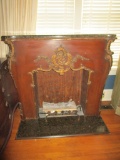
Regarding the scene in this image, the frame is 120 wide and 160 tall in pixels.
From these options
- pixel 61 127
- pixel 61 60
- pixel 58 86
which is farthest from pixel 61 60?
pixel 61 127

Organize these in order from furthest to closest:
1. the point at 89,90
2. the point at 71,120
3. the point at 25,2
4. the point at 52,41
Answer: the point at 71,120, the point at 89,90, the point at 25,2, the point at 52,41

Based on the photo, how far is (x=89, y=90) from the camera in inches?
74.9

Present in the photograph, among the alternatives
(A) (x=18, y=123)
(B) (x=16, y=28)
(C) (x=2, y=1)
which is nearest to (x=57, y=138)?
(A) (x=18, y=123)

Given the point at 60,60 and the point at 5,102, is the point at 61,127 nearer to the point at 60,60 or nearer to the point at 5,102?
the point at 5,102

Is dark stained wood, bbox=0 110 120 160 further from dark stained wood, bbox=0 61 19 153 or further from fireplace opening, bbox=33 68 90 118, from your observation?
fireplace opening, bbox=33 68 90 118

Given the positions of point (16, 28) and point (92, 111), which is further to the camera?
point (92, 111)

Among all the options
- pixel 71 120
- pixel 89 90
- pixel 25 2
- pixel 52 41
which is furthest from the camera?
pixel 71 120

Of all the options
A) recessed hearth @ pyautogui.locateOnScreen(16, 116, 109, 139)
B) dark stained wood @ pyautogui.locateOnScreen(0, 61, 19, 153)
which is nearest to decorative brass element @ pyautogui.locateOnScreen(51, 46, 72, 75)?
dark stained wood @ pyautogui.locateOnScreen(0, 61, 19, 153)

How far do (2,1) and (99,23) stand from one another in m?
1.35

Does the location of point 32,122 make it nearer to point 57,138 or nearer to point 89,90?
point 57,138

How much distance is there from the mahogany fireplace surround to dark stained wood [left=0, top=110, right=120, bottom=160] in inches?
16.8

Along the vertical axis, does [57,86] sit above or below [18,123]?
above

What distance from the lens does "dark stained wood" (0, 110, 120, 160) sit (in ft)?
5.01

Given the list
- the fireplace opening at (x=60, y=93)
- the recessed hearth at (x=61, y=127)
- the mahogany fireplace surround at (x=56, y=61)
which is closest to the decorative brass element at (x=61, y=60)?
the mahogany fireplace surround at (x=56, y=61)
